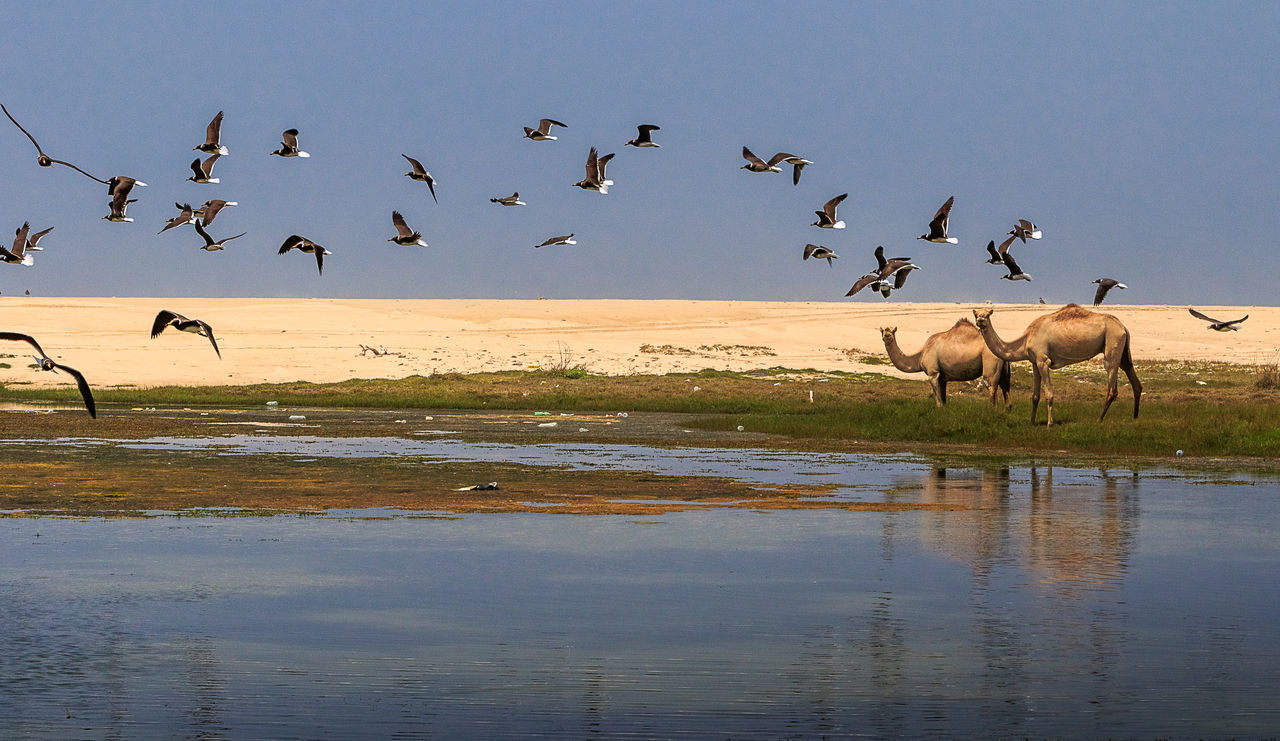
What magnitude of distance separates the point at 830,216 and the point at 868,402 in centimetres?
1713

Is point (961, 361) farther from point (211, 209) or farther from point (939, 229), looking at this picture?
point (211, 209)

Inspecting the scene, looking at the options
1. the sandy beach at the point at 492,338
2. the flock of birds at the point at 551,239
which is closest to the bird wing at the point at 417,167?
the flock of birds at the point at 551,239

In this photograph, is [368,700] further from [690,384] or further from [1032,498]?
[690,384]

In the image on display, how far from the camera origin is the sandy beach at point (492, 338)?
54.4 metres

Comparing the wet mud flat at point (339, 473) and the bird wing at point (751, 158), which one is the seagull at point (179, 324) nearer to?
the wet mud flat at point (339, 473)

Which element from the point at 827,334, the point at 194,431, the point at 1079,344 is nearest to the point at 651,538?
the point at 1079,344

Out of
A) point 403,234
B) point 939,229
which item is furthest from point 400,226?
point 939,229

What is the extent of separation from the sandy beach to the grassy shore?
4355mm

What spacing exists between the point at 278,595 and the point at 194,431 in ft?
69.3

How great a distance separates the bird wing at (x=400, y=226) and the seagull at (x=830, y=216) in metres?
6.47

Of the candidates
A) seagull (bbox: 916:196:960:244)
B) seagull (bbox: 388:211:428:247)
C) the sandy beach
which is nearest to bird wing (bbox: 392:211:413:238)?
seagull (bbox: 388:211:428:247)

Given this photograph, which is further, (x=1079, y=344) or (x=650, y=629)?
(x=1079, y=344)

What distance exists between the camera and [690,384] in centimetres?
4797

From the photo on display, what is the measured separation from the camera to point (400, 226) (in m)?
24.5
